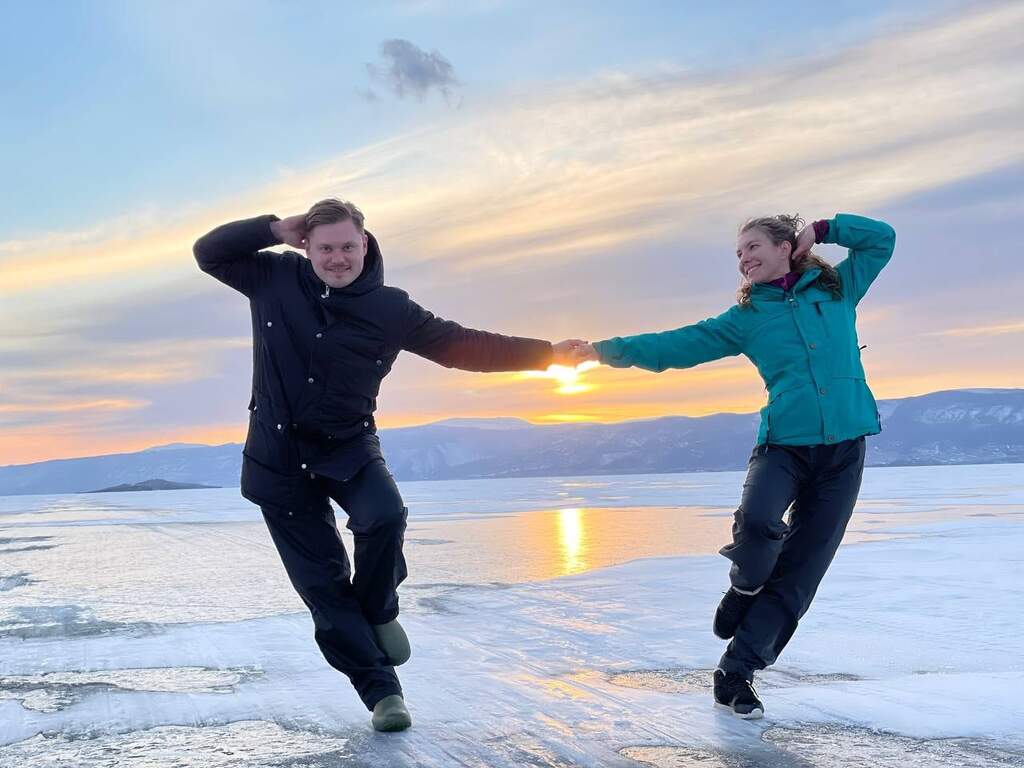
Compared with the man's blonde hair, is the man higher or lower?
lower

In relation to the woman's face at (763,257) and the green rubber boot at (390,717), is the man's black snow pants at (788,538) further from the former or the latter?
the green rubber boot at (390,717)

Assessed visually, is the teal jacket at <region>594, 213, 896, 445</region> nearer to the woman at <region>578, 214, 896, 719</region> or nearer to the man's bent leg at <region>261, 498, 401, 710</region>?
the woman at <region>578, 214, 896, 719</region>

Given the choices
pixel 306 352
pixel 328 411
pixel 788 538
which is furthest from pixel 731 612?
pixel 306 352

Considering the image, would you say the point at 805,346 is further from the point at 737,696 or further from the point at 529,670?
the point at 529,670

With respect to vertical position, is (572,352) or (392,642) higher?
(572,352)

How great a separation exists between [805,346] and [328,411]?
78.7 inches

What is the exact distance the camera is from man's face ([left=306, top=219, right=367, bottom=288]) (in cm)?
384

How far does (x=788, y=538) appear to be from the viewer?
13.5ft

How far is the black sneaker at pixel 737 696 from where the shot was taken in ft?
12.0

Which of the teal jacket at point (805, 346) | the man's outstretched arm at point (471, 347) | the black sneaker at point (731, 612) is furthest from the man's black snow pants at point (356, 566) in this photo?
the teal jacket at point (805, 346)

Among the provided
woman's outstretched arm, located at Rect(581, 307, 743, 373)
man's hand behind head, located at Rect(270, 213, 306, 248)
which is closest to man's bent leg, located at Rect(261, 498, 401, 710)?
man's hand behind head, located at Rect(270, 213, 306, 248)

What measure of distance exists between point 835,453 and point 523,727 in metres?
1.69

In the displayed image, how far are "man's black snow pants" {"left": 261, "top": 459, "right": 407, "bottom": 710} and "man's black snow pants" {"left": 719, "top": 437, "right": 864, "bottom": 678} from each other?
4.45 feet

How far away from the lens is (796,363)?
13.4 feet
